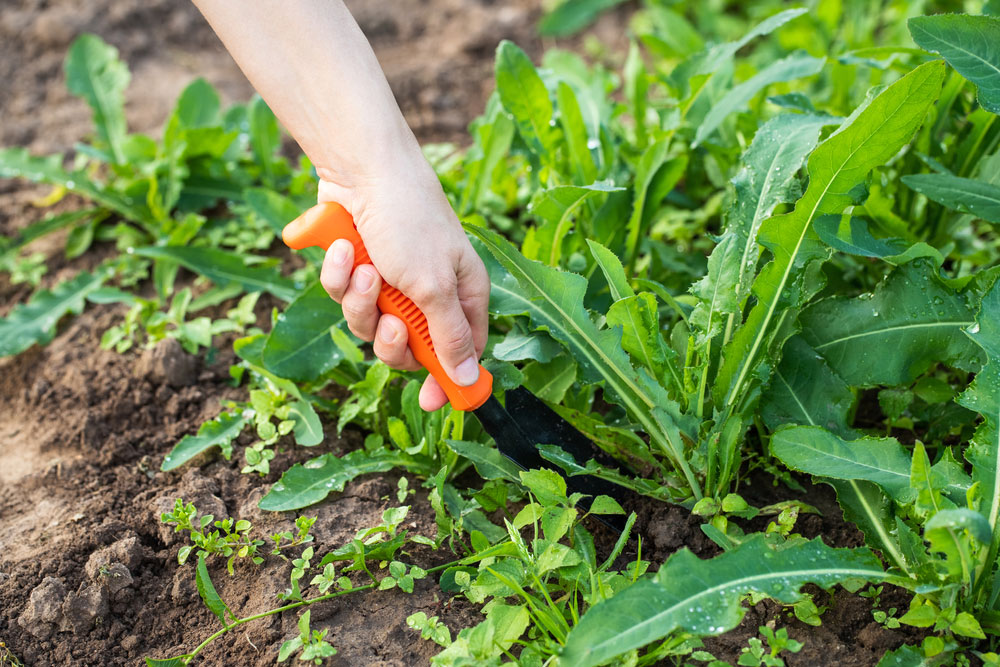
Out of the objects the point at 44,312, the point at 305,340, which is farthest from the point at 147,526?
the point at 44,312

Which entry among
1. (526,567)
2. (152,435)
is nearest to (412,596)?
(526,567)

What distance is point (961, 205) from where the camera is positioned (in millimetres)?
1981

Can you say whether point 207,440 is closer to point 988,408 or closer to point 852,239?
point 852,239

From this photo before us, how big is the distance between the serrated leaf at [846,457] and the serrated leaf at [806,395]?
17 cm

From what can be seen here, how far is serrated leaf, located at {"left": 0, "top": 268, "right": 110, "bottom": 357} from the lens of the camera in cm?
253

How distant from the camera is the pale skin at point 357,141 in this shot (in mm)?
1554

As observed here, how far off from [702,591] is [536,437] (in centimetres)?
55

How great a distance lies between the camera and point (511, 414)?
1.89 m

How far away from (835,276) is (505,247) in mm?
1008

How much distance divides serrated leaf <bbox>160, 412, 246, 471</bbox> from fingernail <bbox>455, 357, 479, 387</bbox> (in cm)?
71

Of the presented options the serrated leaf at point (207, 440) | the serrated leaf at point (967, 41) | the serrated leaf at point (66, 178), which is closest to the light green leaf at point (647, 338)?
the serrated leaf at point (967, 41)

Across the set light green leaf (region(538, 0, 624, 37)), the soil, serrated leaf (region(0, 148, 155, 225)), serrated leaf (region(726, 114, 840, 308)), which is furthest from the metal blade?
light green leaf (region(538, 0, 624, 37))

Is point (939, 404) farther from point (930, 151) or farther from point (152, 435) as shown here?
point (152, 435)

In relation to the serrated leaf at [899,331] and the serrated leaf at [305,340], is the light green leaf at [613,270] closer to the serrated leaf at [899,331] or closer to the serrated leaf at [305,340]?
the serrated leaf at [899,331]
